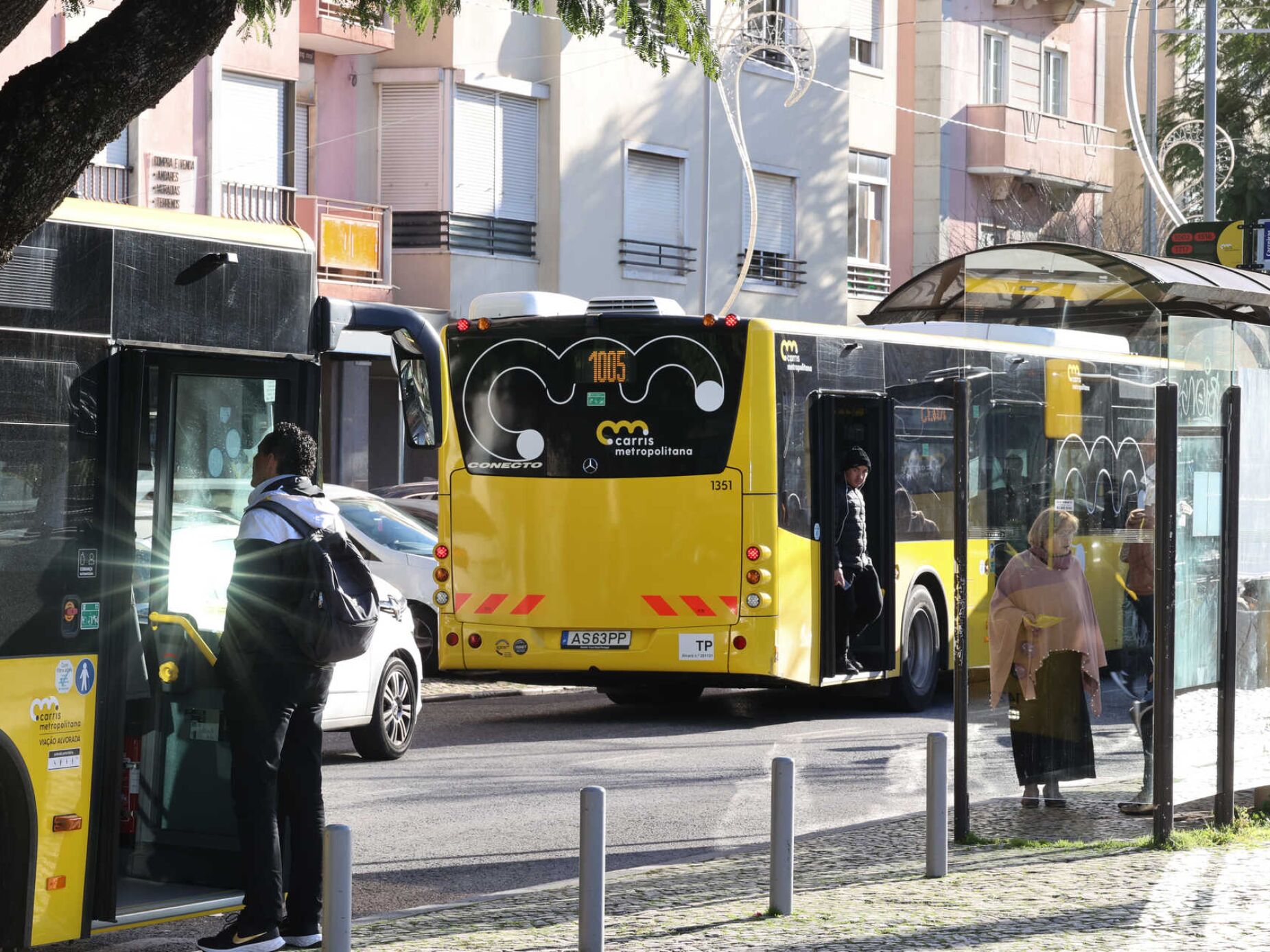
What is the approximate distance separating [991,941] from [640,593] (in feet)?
25.1

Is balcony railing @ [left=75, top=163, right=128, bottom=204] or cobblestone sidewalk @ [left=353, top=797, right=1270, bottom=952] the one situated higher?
balcony railing @ [left=75, top=163, right=128, bottom=204]

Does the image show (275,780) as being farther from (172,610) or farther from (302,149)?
(302,149)

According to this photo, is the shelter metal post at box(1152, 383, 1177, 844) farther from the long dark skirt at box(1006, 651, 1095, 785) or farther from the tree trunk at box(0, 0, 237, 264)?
the tree trunk at box(0, 0, 237, 264)

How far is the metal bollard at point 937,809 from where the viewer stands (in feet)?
29.6

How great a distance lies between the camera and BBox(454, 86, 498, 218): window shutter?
2922cm

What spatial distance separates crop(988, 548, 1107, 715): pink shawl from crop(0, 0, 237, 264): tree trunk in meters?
5.49

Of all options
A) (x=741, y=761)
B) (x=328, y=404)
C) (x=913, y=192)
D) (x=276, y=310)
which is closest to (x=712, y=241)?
(x=328, y=404)

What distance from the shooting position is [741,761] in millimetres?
13758

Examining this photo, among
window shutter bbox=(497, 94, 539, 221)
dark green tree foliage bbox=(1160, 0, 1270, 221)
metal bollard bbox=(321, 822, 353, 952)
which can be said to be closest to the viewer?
metal bollard bbox=(321, 822, 353, 952)

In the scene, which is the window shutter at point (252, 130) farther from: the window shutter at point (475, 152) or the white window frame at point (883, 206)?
the white window frame at point (883, 206)

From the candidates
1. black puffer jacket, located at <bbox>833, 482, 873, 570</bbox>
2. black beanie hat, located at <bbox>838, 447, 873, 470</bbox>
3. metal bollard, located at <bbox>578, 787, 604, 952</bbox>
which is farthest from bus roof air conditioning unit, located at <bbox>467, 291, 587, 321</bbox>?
metal bollard, located at <bbox>578, 787, 604, 952</bbox>

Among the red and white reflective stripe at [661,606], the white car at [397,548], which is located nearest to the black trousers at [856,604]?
the red and white reflective stripe at [661,606]

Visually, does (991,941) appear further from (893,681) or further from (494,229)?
(494,229)

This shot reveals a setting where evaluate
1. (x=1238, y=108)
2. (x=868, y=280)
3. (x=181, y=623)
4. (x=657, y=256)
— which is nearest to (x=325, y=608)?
(x=181, y=623)
